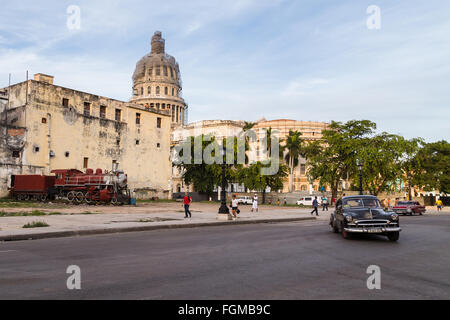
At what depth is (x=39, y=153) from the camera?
43.2 meters

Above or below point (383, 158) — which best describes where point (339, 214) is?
below

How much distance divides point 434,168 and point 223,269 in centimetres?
7589

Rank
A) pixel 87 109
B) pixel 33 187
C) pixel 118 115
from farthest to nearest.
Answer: pixel 118 115 < pixel 87 109 < pixel 33 187

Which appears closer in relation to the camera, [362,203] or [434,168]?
[362,203]

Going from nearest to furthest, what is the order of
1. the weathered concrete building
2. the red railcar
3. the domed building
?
the red railcar, the weathered concrete building, the domed building

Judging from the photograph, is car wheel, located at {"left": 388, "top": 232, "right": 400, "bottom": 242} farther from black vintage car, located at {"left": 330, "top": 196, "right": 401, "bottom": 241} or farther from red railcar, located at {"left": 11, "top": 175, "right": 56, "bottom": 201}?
red railcar, located at {"left": 11, "top": 175, "right": 56, "bottom": 201}

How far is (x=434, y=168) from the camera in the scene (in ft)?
239

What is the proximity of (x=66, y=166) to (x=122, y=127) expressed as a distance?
32.1ft

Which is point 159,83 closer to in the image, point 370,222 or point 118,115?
point 118,115

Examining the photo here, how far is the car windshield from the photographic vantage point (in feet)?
46.2

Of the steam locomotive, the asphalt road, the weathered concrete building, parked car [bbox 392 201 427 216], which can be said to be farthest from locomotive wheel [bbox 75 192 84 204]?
parked car [bbox 392 201 427 216]

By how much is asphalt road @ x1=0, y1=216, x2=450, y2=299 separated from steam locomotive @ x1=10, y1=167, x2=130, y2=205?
25.5 metres

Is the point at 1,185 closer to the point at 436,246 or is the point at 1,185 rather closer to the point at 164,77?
the point at 436,246

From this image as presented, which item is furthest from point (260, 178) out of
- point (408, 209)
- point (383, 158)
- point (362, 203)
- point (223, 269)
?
point (223, 269)
